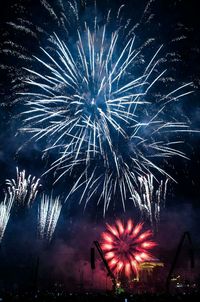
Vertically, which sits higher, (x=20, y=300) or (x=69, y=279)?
(x=69, y=279)

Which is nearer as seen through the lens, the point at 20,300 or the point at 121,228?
the point at 20,300

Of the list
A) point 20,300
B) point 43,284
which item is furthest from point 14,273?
point 20,300

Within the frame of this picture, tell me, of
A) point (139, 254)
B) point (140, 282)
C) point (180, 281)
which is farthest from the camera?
point (180, 281)

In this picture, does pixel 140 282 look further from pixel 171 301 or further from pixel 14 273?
pixel 171 301

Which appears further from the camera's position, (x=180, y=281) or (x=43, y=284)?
(x=43, y=284)

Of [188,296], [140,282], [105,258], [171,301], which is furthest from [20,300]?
[140,282]

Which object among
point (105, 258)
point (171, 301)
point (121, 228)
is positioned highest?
point (121, 228)

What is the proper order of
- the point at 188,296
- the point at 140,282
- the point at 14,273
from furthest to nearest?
the point at 14,273 < the point at 140,282 < the point at 188,296

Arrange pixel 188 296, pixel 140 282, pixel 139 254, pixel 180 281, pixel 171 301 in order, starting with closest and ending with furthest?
pixel 171 301
pixel 188 296
pixel 139 254
pixel 140 282
pixel 180 281

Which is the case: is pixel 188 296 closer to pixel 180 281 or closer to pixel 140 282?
pixel 140 282
